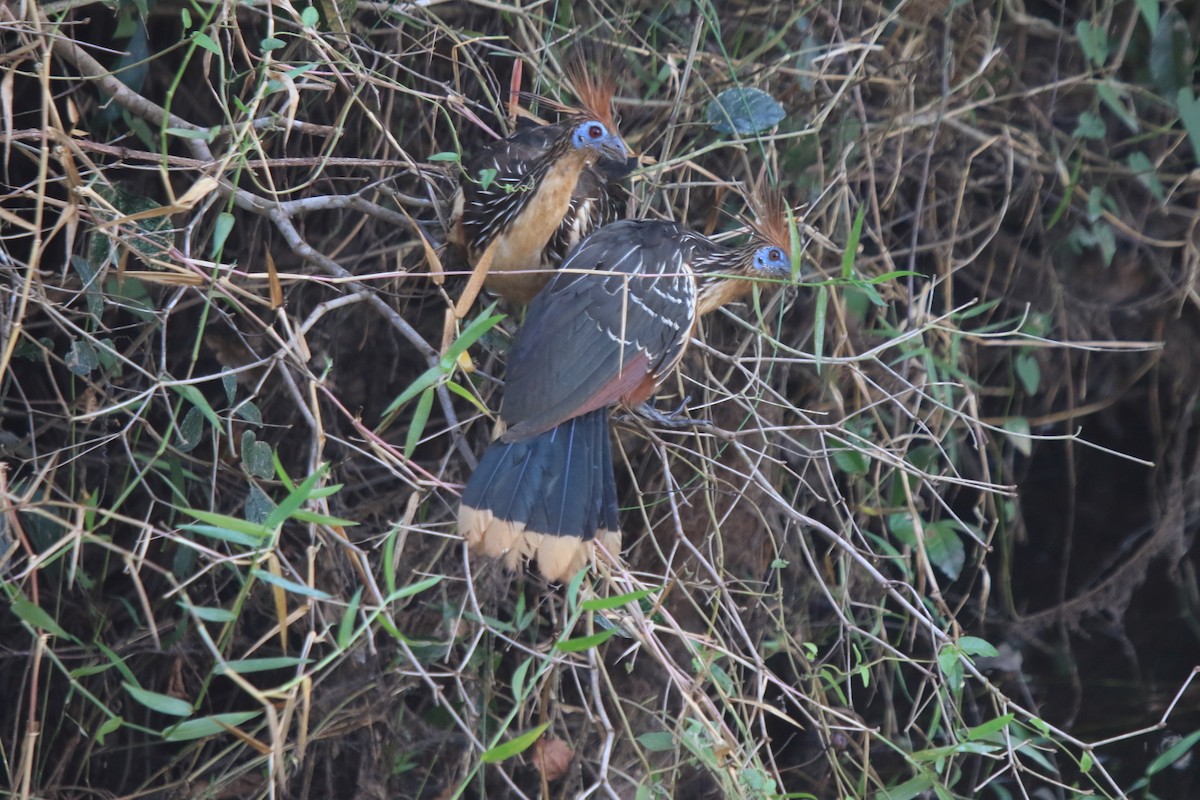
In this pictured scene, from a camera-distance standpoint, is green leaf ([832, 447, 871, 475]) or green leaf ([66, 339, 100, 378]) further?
green leaf ([832, 447, 871, 475])

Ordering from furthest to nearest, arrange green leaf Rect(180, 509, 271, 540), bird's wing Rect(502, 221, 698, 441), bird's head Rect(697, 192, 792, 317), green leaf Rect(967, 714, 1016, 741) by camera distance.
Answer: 1. bird's head Rect(697, 192, 792, 317)
2. bird's wing Rect(502, 221, 698, 441)
3. green leaf Rect(967, 714, 1016, 741)
4. green leaf Rect(180, 509, 271, 540)

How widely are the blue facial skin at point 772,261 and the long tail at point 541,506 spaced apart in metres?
0.57

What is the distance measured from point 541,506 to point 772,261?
30.1 inches

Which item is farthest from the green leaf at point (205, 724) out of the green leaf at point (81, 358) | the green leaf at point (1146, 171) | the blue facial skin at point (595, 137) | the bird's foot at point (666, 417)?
the green leaf at point (1146, 171)

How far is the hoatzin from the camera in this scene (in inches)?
82.7

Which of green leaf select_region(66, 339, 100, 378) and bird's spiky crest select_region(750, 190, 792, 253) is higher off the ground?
bird's spiky crest select_region(750, 190, 792, 253)

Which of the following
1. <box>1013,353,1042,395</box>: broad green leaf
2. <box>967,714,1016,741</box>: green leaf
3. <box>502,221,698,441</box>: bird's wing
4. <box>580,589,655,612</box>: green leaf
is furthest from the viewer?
<box>1013,353,1042,395</box>: broad green leaf

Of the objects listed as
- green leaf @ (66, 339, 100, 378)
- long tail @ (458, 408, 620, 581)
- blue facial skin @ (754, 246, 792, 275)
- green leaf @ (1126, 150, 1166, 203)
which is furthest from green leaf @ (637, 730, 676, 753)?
green leaf @ (1126, 150, 1166, 203)

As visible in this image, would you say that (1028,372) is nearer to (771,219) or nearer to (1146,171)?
(1146,171)

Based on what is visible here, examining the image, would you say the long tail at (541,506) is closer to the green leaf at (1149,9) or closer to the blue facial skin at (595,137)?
the blue facial skin at (595,137)

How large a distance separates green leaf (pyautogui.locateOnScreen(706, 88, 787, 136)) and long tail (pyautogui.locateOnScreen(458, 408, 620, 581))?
767mm

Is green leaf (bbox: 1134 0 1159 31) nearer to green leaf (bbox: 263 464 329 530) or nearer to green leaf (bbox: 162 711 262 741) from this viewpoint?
green leaf (bbox: 263 464 329 530)

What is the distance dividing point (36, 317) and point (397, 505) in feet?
2.77

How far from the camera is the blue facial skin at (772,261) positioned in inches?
96.9
